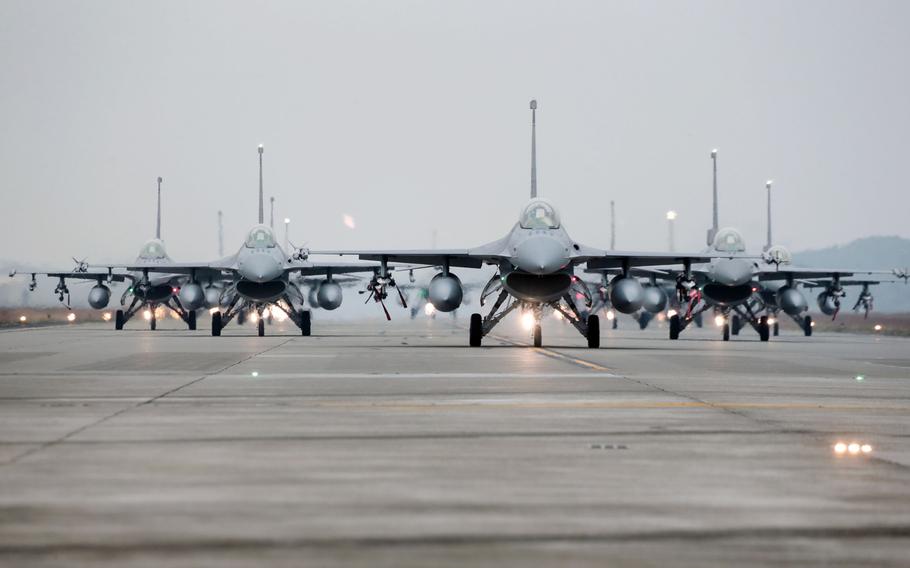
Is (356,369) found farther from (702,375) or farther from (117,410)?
(117,410)

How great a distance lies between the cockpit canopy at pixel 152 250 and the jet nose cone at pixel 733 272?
98.3 ft

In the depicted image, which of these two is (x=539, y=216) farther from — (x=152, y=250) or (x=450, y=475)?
(x=152, y=250)

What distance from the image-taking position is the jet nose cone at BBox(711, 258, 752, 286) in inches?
1624

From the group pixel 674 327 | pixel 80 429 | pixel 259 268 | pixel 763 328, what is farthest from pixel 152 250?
pixel 80 429

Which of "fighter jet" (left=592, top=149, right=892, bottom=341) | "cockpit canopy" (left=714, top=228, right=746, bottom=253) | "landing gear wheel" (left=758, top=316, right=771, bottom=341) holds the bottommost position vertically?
"landing gear wheel" (left=758, top=316, right=771, bottom=341)

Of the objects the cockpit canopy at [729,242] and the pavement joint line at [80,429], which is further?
the cockpit canopy at [729,242]

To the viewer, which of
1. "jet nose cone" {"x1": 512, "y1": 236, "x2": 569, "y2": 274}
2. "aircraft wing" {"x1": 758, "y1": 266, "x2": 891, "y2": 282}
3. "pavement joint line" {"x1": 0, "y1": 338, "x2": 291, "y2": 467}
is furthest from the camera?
"aircraft wing" {"x1": 758, "y1": 266, "x2": 891, "y2": 282}

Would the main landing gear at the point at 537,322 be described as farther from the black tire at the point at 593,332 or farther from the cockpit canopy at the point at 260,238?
the cockpit canopy at the point at 260,238

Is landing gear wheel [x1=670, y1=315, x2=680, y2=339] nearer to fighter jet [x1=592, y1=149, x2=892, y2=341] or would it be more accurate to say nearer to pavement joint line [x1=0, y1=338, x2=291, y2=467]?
fighter jet [x1=592, y1=149, x2=892, y2=341]

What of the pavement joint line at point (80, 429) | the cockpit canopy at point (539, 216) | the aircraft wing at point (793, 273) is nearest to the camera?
the pavement joint line at point (80, 429)

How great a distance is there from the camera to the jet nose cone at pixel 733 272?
41.2m

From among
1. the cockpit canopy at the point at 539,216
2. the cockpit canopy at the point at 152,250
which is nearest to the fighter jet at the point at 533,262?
the cockpit canopy at the point at 539,216

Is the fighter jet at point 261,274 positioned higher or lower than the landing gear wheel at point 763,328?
higher

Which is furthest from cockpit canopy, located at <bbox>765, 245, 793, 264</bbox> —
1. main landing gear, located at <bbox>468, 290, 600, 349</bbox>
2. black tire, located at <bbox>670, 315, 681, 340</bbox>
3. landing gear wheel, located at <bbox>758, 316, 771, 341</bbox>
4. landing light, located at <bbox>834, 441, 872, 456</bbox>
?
landing light, located at <bbox>834, 441, 872, 456</bbox>
